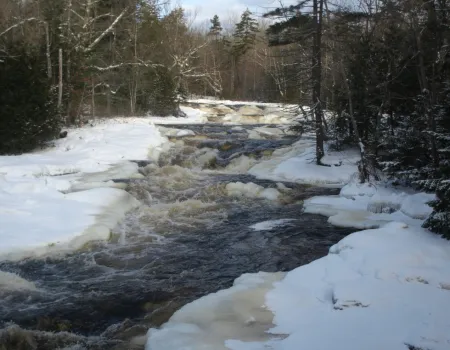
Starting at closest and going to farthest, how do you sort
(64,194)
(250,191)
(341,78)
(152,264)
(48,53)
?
(152,264)
(64,194)
(250,191)
(341,78)
(48,53)

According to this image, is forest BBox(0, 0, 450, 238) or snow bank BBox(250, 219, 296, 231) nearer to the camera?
snow bank BBox(250, 219, 296, 231)

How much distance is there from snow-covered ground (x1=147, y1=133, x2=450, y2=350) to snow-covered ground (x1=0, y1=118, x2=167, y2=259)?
3408 mm

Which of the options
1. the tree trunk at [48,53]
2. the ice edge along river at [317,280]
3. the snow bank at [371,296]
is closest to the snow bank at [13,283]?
the ice edge along river at [317,280]

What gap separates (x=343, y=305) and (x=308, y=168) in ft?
32.0

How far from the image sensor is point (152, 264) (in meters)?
6.94

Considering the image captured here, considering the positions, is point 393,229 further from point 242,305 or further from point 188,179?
point 188,179

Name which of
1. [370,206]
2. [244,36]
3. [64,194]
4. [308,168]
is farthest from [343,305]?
[244,36]

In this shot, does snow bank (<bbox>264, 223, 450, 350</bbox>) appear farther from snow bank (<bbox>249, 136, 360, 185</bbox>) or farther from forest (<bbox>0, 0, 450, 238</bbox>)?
snow bank (<bbox>249, 136, 360, 185</bbox>)

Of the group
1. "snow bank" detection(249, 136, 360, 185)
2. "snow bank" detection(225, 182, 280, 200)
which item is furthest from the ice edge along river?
"snow bank" detection(249, 136, 360, 185)

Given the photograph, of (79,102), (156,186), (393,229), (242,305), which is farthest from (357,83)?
(79,102)

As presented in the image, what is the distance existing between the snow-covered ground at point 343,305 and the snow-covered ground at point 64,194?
341 cm

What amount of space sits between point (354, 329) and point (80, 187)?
8178 millimetres

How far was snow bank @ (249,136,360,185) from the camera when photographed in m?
13.6

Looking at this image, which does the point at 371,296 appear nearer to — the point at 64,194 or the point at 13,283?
the point at 13,283
